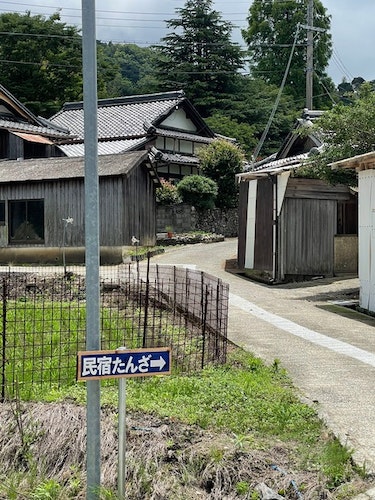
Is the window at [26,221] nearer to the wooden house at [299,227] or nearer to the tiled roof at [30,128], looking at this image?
the wooden house at [299,227]

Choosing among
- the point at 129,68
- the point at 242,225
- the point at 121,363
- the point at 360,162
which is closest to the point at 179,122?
the point at 242,225

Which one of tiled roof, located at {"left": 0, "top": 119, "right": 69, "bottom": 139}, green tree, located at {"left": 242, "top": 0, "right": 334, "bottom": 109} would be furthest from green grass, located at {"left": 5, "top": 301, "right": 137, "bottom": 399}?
green tree, located at {"left": 242, "top": 0, "right": 334, "bottom": 109}

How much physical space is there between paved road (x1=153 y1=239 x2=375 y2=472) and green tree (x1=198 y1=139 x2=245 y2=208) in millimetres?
13056

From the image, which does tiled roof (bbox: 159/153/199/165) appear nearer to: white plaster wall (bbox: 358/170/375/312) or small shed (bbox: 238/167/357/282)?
small shed (bbox: 238/167/357/282)

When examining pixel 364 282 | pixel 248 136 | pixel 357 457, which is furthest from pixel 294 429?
pixel 248 136

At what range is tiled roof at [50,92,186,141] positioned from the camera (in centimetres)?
3105

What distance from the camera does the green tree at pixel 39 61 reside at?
36.1m

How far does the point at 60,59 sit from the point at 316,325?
1192 inches

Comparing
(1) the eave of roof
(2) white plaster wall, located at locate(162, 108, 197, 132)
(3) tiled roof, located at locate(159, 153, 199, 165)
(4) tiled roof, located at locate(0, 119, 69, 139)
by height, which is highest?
(2) white plaster wall, located at locate(162, 108, 197, 132)

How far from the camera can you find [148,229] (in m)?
21.2

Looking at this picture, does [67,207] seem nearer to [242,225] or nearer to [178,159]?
[242,225]

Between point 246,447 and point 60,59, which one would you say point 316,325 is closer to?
point 246,447

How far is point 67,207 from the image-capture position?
19.5 m

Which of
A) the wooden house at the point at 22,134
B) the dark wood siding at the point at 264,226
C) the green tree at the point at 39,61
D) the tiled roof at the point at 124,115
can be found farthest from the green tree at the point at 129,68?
the dark wood siding at the point at 264,226
